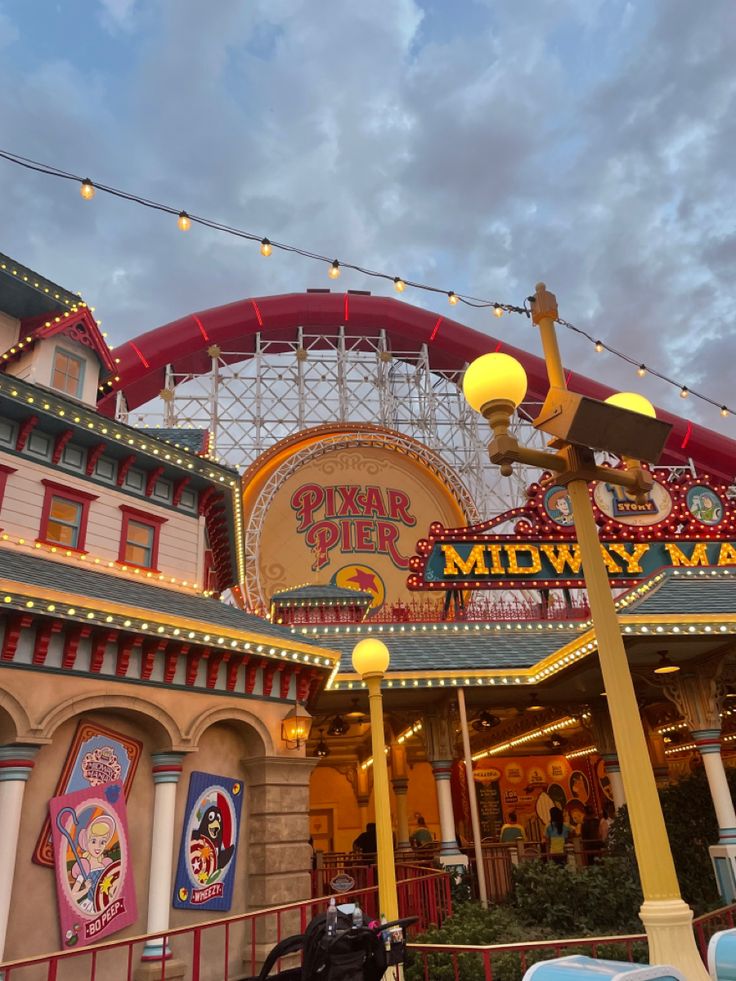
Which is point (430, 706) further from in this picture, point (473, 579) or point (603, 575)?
point (603, 575)

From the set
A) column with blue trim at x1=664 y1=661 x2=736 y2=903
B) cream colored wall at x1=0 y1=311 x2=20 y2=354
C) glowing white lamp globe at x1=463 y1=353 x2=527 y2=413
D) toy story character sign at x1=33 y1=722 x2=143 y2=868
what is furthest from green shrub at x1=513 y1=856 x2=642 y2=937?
cream colored wall at x1=0 y1=311 x2=20 y2=354

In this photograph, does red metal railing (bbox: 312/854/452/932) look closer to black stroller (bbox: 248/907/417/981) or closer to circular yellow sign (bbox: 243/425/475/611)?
black stroller (bbox: 248/907/417/981)

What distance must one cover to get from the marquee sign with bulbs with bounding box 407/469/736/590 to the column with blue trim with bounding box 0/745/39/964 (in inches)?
487

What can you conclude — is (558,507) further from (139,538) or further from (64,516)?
(64,516)

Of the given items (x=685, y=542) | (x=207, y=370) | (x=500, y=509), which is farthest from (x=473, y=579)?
(x=207, y=370)

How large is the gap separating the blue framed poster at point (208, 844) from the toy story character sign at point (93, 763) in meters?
1.07

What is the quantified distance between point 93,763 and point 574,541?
51.7 feet

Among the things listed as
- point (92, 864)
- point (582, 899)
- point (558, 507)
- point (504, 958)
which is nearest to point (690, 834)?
point (582, 899)

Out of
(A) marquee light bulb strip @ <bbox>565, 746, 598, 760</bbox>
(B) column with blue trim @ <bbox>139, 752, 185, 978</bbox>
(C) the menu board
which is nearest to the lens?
(B) column with blue trim @ <bbox>139, 752, 185, 978</bbox>

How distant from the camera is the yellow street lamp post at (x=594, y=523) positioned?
4.54 metres

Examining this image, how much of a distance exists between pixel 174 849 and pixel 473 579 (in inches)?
474

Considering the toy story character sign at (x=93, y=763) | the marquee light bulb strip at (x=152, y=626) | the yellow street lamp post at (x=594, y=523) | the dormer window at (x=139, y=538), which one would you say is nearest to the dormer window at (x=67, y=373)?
the dormer window at (x=139, y=538)

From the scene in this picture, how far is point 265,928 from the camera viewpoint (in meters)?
10.3

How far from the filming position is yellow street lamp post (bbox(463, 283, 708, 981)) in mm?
4539
